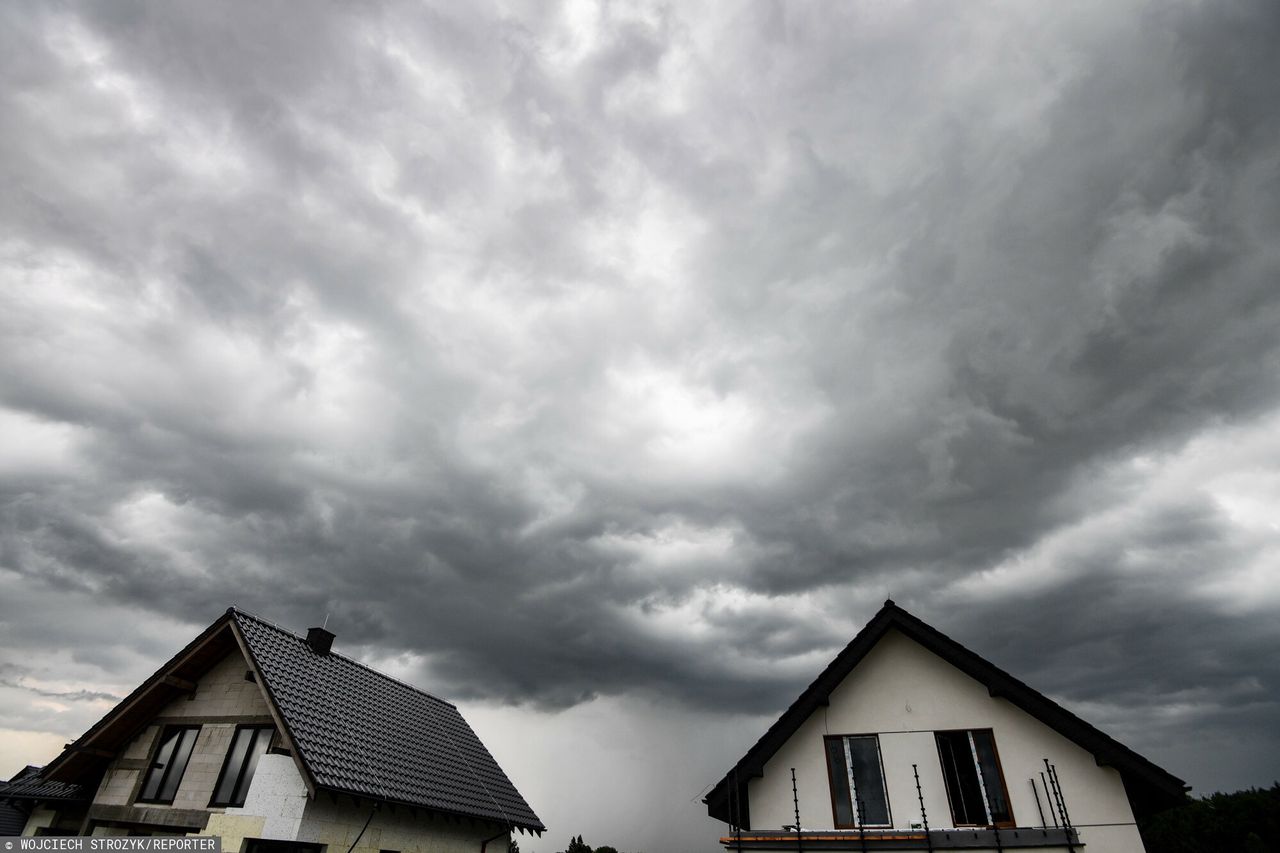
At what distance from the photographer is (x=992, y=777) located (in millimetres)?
12820

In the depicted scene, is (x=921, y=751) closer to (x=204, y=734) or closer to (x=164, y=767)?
(x=204, y=734)

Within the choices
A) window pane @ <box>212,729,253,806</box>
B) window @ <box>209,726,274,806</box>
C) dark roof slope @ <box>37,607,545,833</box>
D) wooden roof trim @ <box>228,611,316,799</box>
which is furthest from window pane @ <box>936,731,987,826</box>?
window pane @ <box>212,729,253,806</box>

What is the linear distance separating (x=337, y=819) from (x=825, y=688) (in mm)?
12638

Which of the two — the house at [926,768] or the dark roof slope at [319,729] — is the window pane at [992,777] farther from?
the dark roof slope at [319,729]

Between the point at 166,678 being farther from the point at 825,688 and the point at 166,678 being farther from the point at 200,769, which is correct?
the point at 825,688

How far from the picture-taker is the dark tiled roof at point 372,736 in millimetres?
16625

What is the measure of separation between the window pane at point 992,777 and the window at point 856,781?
1.95 meters

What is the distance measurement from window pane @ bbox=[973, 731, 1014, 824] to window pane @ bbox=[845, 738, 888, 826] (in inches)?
77.1

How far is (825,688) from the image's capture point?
14.1 meters

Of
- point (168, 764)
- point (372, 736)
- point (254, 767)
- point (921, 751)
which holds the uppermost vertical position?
point (372, 736)

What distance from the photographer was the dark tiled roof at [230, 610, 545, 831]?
54.5ft

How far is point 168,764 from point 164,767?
0.15 meters

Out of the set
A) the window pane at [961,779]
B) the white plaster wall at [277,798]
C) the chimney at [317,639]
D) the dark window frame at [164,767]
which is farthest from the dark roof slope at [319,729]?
the window pane at [961,779]

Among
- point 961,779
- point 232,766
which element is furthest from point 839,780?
point 232,766
